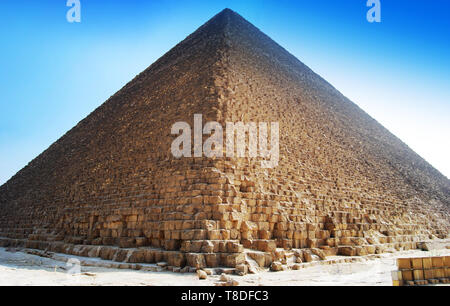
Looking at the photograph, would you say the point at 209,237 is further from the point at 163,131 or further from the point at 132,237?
the point at 163,131

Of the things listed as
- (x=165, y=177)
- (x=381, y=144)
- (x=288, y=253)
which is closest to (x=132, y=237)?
(x=165, y=177)

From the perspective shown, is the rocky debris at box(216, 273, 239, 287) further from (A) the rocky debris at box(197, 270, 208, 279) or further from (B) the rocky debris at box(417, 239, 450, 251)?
(B) the rocky debris at box(417, 239, 450, 251)

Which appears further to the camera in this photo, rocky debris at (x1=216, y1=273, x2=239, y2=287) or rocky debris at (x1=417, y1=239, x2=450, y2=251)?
rocky debris at (x1=417, y1=239, x2=450, y2=251)

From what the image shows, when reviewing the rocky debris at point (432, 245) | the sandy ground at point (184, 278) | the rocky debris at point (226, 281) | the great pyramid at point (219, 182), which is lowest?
the rocky debris at point (432, 245)

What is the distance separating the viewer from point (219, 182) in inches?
325

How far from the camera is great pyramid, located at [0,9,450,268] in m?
8.03

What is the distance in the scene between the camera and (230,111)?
35.1 ft

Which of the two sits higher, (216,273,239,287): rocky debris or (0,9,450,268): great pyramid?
(0,9,450,268): great pyramid

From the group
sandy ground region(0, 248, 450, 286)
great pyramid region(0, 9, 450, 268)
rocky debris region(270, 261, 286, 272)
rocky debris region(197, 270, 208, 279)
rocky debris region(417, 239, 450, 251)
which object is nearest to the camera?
sandy ground region(0, 248, 450, 286)

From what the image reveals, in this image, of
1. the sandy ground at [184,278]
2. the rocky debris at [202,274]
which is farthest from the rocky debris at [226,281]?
the rocky debris at [202,274]

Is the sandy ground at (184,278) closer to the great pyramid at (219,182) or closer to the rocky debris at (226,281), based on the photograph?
the rocky debris at (226,281)

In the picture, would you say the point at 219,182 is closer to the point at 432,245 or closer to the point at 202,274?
the point at 202,274

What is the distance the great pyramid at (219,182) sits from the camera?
8031mm

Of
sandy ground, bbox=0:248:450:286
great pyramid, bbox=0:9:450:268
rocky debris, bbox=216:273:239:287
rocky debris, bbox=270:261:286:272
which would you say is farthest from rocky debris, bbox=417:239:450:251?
rocky debris, bbox=216:273:239:287
